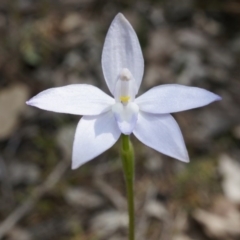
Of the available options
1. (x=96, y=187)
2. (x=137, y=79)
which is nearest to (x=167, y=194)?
(x=96, y=187)

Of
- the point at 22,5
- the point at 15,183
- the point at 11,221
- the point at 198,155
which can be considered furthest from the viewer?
the point at 22,5

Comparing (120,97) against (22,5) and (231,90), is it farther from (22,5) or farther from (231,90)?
(22,5)

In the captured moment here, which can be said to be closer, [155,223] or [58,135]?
[155,223]

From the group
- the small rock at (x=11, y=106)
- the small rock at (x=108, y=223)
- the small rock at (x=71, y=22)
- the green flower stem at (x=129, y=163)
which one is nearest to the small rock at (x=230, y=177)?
the small rock at (x=108, y=223)

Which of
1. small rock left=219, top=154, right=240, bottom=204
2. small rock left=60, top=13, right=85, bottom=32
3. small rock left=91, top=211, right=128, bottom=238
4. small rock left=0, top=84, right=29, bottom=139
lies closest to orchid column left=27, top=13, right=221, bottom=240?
small rock left=91, top=211, right=128, bottom=238

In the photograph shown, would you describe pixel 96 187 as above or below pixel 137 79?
below

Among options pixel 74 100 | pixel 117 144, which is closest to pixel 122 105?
pixel 74 100

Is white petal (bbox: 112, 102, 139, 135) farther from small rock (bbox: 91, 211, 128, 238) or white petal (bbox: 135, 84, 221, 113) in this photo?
small rock (bbox: 91, 211, 128, 238)
